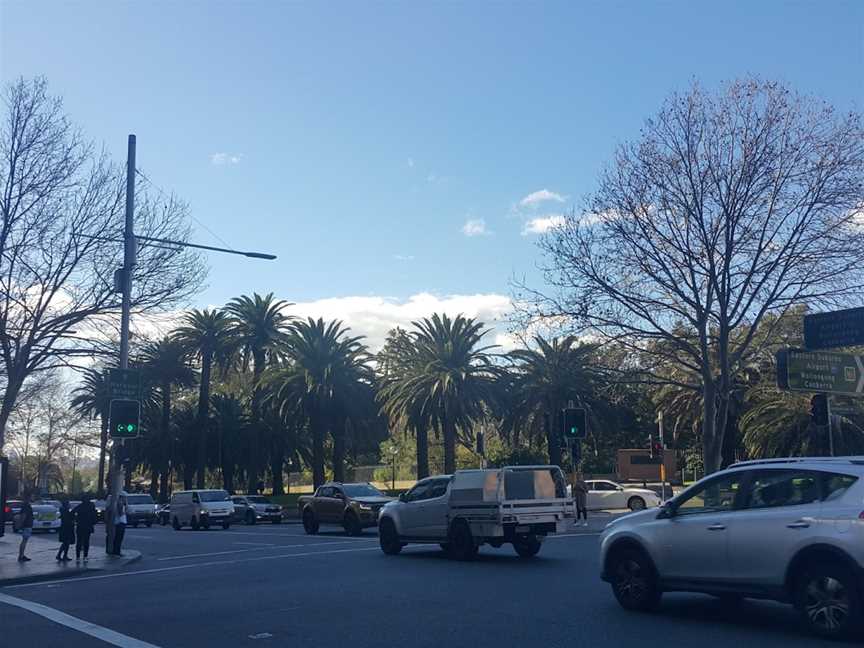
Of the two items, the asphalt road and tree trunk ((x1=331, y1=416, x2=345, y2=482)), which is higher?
tree trunk ((x1=331, y1=416, x2=345, y2=482))

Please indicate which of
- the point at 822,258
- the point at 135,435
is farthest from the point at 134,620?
the point at 822,258

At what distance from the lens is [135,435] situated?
24.3m

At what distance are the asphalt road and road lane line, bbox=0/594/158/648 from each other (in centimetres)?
4

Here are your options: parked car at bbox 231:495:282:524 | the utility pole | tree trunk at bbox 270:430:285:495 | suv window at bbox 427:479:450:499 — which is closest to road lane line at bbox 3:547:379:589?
suv window at bbox 427:479:450:499

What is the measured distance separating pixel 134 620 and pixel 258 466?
5415cm

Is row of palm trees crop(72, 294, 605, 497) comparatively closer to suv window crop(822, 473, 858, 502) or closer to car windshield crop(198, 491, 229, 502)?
car windshield crop(198, 491, 229, 502)

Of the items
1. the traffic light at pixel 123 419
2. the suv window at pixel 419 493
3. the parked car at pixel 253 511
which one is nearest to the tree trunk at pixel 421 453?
the parked car at pixel 253 511

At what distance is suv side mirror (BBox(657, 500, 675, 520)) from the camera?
11.0m

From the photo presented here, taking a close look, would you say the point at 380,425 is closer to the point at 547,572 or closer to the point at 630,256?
the point at 630,256

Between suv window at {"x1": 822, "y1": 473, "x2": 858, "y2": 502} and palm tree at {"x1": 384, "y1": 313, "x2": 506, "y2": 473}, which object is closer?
suv window at {"x1": 822, "y1": 473, "x2": 858, "y2": 502}

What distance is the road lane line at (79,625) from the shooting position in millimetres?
10375

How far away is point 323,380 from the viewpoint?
2195 inches

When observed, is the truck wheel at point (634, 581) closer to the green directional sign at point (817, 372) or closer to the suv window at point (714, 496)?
→ the suv window at point (714, 496)

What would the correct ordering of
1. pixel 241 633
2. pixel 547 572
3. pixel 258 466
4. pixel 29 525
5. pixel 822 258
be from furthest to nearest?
pixel 258 466 < pixel 822 258 < pixel 29 525 < pixel 547 572 < pixel 241 633
